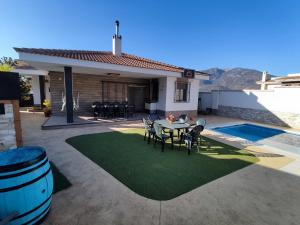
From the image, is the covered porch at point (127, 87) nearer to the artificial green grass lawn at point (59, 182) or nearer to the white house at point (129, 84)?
the white house at point (129, 84)

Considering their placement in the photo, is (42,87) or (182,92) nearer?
(182,92)

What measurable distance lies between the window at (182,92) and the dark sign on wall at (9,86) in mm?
9066

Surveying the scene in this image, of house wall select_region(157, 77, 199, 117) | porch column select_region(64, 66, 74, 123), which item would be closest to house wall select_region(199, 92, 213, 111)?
house wall select_region(157, 77, 199, 117)

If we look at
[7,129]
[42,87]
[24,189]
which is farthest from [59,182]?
[42,87]

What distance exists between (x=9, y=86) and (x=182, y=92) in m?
9.88

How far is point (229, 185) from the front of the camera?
3312 millimetres

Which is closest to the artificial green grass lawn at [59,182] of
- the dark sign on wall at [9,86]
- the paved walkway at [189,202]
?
the paved walkway at [189,202]

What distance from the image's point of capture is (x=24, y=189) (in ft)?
5.90

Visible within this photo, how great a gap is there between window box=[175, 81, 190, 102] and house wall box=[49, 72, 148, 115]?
183 inches

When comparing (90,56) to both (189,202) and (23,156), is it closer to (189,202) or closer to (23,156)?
(23,156)

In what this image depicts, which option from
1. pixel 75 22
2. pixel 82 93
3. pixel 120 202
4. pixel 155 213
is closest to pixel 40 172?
pixel 120 202

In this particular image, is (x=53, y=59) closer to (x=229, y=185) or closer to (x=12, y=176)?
(x=12, y=176)

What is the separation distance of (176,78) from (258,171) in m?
7.89

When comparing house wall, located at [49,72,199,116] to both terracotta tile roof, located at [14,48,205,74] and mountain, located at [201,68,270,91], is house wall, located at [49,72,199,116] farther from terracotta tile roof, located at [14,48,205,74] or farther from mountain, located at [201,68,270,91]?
mountain, located at [201,68,270,91]
